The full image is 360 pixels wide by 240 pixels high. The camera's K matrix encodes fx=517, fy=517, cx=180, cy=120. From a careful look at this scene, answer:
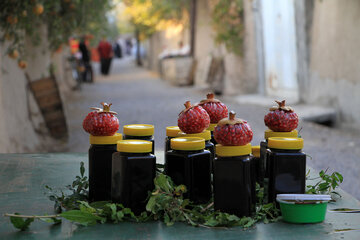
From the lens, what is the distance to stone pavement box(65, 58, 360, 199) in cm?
533

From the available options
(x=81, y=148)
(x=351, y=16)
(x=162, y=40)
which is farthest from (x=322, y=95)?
(x=162, y=40)

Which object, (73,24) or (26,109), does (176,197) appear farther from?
(73,24)

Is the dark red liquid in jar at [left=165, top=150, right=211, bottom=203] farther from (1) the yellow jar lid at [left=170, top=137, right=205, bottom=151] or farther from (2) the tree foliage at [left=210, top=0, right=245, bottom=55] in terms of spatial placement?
(2) the tree foliage at [left=210, top=0, right=245, bottom=55]

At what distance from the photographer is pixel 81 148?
639 cm

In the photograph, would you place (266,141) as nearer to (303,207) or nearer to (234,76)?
(303,207)

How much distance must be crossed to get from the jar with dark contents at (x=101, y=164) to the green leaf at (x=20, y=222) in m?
0.27

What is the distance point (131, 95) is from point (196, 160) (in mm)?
11549

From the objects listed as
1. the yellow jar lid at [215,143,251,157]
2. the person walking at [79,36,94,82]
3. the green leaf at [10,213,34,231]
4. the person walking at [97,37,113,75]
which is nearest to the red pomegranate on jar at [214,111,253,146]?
the yellow jar lid at [215,143,251,157]

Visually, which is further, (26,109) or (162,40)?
(162,40)

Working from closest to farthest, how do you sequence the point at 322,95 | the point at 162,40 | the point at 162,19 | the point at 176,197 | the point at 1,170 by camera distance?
the point at 176,197
the point at 1,170
the point at 322,95
the point at 162,19
the point at 162,40

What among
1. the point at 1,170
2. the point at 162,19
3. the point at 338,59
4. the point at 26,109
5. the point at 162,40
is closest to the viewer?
the point at 1,170

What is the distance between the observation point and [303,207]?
1359mm

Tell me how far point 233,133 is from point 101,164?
428 millimetres

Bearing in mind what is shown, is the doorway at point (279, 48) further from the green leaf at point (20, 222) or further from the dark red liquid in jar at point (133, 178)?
the green leaf at point (20, 222)
